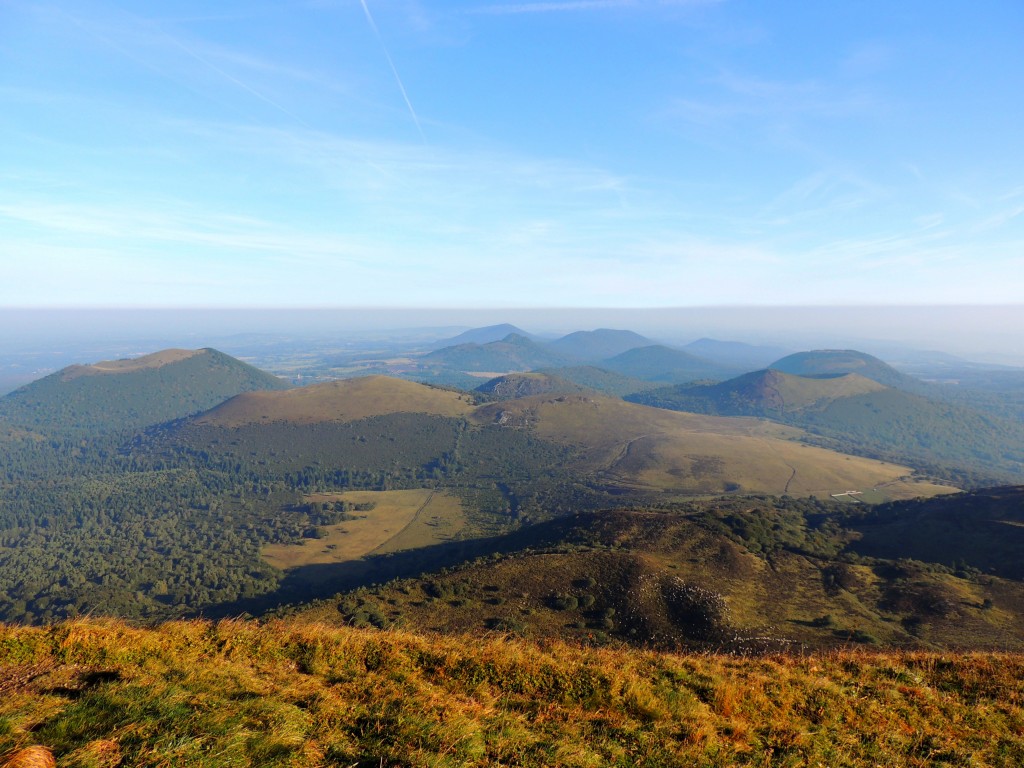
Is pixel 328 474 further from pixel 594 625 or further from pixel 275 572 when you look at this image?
pixel 594 625

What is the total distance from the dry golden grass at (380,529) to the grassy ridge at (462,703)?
4352 inches

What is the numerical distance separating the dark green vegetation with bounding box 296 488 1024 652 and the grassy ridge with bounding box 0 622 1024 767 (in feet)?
78.6

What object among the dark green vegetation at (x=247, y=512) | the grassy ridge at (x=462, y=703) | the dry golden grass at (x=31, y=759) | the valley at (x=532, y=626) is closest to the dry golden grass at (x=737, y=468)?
the dark green vegetation at (x=247, y=512)

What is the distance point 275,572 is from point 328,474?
87894mm

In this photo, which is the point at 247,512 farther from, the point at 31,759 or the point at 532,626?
the point at 31,759

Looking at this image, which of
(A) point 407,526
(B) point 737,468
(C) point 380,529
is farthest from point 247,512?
(B) point 737,468

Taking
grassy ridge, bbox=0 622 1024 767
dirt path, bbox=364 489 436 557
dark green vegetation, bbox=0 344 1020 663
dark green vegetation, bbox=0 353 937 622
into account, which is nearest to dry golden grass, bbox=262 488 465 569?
dirt path, bbox=364 489 436 557

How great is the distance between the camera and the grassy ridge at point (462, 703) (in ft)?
24.3

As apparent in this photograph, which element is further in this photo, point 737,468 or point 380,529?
point 737,468

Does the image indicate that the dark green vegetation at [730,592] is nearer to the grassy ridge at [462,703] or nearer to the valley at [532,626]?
the valley at [532,626]

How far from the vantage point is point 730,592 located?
45750mm

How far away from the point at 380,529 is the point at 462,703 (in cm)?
13456

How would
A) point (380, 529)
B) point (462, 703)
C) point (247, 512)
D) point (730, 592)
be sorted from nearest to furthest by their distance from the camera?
point (462, 703) → point (730, 592) → point (380, 529) → point (247, 512)

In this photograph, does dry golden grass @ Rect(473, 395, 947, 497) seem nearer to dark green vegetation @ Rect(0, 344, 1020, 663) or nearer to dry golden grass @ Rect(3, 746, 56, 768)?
dark green vegetation @ Rect(0, 344, 1020, 663)
